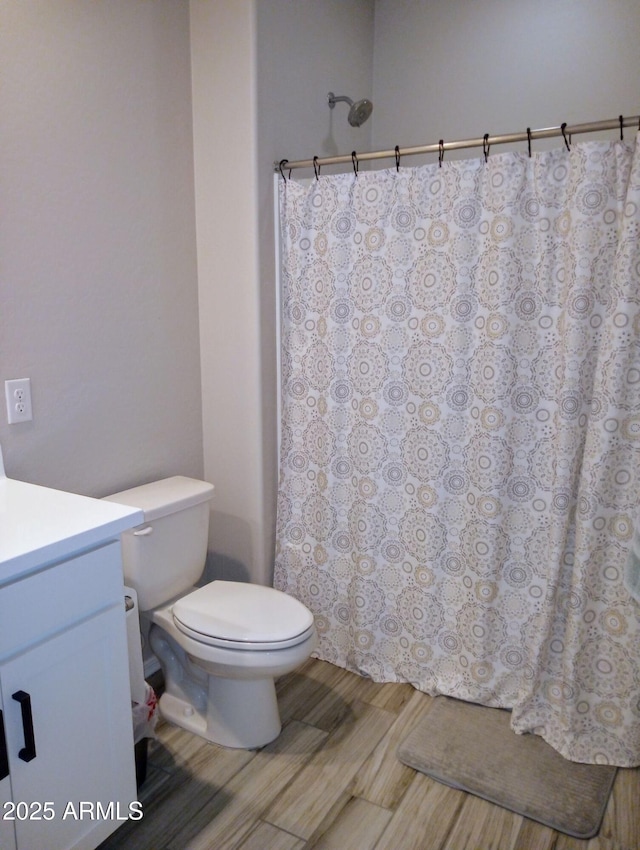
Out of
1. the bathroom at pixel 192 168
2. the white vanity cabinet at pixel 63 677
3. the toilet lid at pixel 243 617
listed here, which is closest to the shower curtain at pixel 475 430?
the bathroom at pixel 192 168

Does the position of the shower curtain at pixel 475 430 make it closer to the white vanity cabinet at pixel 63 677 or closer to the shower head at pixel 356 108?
the shower head at pixel 356 108

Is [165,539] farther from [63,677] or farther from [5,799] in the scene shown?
[5,799]

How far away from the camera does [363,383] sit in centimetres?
217

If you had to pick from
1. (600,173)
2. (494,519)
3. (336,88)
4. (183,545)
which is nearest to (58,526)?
(183,545)

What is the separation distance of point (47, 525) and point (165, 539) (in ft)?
2.12

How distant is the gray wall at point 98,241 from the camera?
1703mm

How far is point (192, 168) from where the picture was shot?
7.39 ft

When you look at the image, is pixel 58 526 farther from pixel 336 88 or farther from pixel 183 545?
pixel 336 88

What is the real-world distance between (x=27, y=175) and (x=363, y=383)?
3.93 feet

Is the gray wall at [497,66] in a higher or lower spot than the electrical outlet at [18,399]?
higher

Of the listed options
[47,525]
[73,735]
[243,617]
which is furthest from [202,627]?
[47,525]

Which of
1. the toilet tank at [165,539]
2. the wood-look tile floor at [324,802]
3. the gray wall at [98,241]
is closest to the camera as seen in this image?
the wood-look tile floor at [324,802]

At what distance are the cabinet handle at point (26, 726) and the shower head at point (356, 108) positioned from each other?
219 centimetres

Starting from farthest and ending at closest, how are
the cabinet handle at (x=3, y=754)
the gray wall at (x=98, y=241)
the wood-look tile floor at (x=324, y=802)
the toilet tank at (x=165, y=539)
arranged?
the toilet tank at (x=165, y=539)
the gray wall at (x=98, y=241)
the wood-look tile floor at (x=324, y=802)
the cabinet handle at (x=3, y=754)
